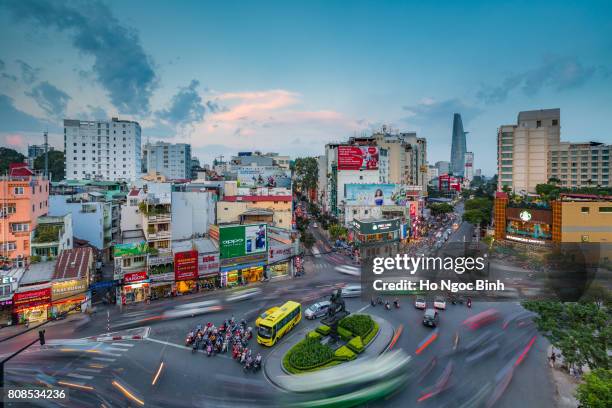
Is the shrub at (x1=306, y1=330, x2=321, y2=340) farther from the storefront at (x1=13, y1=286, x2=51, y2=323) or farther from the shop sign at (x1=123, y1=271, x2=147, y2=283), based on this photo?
the storefront at (x1=13, y1=286, x2=51, y2=323)

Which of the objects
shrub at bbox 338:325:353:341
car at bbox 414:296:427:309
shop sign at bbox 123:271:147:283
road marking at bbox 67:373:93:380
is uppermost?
shop sign at bbox 123:271:147:283

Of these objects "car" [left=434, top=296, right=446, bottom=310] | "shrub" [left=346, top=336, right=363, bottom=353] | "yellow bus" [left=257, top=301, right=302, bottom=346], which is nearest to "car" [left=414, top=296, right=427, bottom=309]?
"car" [left=434, top=296, right=446, bottom=310]

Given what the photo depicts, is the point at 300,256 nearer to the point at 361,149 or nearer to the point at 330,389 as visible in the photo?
the point at 330,389

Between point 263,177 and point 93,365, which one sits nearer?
point 93,365

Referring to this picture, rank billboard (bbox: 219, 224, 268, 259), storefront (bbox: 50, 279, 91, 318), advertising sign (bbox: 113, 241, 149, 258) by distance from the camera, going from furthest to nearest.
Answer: billboard (bbox: 219, 224, 268, 259) → advertising sign (bbox: 113, 241, 149, 258) → storefront (bbox: 50, 279, 91, 318)

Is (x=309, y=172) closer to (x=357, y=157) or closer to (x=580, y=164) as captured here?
(x=357, y=157)

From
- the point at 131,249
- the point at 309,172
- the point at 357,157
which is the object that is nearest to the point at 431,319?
the point at 131,249
